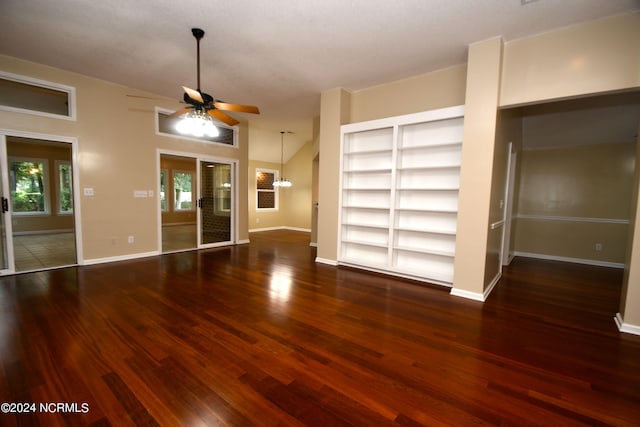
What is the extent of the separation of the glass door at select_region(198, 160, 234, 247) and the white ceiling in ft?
6.95

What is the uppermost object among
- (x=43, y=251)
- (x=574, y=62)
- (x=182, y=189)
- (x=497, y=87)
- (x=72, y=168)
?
(x=574, y=62)

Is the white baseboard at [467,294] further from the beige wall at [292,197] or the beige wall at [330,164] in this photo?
the beige wall at [292,197]

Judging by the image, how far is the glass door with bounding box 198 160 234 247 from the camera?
5949 millimetres

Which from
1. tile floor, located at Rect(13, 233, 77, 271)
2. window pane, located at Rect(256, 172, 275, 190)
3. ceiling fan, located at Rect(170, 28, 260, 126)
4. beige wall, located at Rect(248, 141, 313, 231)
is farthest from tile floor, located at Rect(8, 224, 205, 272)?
ceiling fan, located at Rect(170, 28, 260, 126)

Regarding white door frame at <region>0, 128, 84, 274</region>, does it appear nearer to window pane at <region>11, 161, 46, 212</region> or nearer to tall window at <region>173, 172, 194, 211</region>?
window pane at <region>11, 161, 46, 212</region>

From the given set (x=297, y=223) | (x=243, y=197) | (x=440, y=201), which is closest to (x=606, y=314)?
(x=440, y=201)

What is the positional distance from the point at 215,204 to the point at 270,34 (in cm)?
417

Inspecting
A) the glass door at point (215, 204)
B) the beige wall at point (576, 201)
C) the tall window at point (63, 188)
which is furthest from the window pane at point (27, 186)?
the beige wall at point (576, 201)

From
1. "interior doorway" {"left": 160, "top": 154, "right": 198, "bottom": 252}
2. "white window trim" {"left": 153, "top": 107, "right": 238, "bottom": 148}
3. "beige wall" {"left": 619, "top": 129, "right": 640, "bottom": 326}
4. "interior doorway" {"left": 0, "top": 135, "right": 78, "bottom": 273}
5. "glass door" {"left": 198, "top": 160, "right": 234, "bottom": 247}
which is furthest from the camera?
"interior doorway" {"left": 160, "top": 154, "right": 198, "bottom": 252}

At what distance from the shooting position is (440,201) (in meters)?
3.81

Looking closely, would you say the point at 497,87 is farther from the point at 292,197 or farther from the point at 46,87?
the point at 292,197

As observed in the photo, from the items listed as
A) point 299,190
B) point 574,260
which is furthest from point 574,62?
point 299,190

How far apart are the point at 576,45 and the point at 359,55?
2.23 m

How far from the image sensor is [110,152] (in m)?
4.57
